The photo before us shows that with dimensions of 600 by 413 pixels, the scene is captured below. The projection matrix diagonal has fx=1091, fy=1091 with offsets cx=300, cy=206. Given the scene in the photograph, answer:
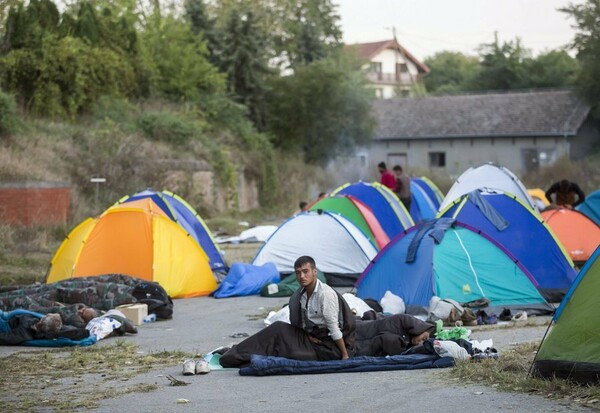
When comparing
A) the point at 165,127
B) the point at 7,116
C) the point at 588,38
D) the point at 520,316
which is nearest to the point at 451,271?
the point at 520,316

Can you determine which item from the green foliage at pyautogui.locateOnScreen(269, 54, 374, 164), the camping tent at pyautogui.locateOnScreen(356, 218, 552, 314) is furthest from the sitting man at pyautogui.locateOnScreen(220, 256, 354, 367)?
the green foliage at pyautogui.locateOnScreen(269, 54, 374, 164)

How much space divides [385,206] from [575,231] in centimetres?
556

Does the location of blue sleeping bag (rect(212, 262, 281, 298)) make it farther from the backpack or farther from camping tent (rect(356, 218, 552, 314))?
camping tent (rect(356, 218, 552, 314))

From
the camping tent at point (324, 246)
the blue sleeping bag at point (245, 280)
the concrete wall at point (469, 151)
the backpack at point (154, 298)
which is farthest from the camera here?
the concrete wall at point (469, 151)

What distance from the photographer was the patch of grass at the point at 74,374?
939 cm

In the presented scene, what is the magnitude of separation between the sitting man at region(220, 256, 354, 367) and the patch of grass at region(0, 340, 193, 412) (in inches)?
44.2

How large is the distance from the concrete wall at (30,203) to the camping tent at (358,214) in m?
6.95

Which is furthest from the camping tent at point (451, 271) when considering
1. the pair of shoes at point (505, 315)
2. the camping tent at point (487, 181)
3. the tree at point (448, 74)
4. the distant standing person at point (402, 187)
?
the tree at point (448, 74)

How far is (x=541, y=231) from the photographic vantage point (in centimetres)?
1680

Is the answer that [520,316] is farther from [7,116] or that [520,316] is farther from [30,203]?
[7,116]

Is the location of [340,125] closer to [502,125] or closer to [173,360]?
[502,125]

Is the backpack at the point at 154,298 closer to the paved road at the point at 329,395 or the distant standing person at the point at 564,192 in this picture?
the paved road at the point at 329,395

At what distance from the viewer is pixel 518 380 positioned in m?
9.39

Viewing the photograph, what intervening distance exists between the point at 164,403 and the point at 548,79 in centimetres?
5791
